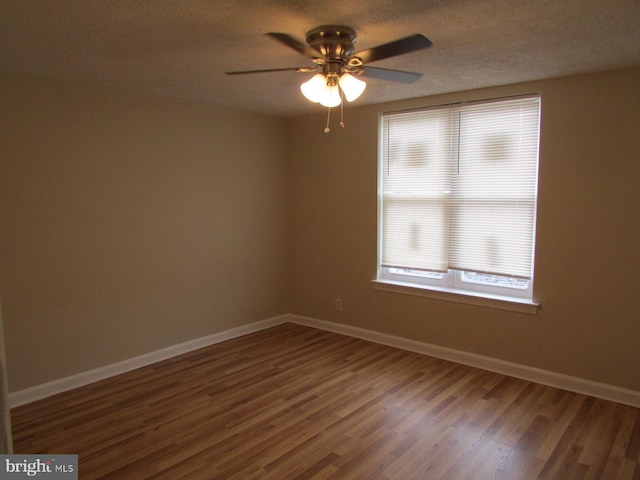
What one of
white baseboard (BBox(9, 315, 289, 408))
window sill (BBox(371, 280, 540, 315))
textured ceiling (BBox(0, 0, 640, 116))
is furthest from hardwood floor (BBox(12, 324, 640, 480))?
textured ceiling (BBox(0, 0, 640, 116))

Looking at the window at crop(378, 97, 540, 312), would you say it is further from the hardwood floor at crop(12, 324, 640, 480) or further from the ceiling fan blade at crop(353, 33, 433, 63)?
the ceiling fan blade at crop(353, 33, 433, 63)

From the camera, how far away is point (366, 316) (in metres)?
4.59

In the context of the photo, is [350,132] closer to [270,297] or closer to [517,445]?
[270,297]

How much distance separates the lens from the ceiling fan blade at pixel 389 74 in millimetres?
2348

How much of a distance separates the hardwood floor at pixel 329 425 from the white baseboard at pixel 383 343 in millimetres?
84

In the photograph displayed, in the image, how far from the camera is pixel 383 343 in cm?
443

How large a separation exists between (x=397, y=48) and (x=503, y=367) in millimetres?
2869

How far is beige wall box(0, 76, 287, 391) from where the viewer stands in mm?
3137

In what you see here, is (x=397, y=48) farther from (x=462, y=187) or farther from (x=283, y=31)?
(x=462, y=187)

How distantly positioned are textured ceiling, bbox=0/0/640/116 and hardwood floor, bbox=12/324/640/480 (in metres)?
2.42

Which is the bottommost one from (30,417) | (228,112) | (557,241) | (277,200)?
(30,417)

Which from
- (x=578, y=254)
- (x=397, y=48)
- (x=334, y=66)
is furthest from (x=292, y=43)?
(x=578, y=254)

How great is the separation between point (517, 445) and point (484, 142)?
93.6 inches

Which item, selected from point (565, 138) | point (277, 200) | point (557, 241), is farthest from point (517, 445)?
point (277, 200)
